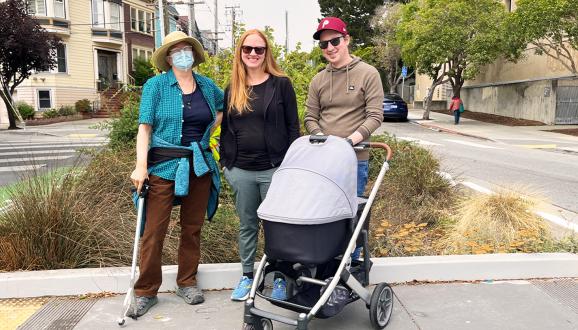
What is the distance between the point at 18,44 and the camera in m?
23.1

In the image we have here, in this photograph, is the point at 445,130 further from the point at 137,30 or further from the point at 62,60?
the point at 137,30

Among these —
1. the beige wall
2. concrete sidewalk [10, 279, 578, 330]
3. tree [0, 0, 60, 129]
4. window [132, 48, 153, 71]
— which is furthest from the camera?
window [132, 48, 153, 71]

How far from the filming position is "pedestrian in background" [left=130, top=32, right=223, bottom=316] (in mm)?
3600

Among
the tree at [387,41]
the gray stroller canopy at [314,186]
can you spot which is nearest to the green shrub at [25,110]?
Answer: the tree at [387,41]

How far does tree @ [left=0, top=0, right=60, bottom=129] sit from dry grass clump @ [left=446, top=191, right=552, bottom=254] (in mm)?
23297

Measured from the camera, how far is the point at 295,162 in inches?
127

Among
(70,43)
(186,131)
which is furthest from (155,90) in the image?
(70,43)

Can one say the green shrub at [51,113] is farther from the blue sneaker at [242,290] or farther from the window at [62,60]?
the blue sneaker at [242,290]

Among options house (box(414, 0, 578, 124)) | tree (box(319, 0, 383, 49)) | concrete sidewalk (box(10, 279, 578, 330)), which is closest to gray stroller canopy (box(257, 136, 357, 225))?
concrete sidewalk (box(10, 279, 578, 330))

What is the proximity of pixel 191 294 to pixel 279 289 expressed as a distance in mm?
858

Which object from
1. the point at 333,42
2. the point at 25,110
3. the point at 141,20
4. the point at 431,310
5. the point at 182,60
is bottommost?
the point at 431,310

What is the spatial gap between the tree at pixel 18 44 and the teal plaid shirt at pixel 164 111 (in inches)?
896

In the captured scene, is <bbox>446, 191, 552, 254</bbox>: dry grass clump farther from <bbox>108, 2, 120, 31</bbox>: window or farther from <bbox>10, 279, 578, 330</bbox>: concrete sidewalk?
<bbox>108, 2, 120, 31</bbox>: window

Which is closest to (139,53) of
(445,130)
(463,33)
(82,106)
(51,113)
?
(82,106)
